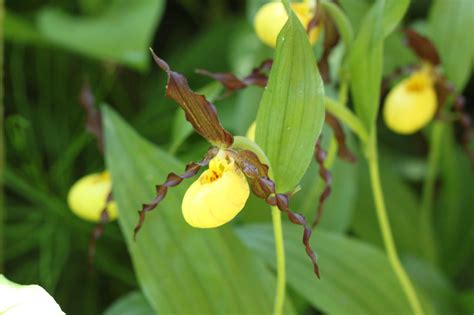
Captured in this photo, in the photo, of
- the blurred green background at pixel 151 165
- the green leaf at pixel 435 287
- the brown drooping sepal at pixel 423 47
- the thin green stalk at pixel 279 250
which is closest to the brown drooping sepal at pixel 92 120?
the blurred green background at pixel 151 165

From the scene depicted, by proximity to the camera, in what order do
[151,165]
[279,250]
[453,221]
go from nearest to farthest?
[279,250]
[151,165]
[453,221]

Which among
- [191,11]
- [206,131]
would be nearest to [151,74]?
[191,11]

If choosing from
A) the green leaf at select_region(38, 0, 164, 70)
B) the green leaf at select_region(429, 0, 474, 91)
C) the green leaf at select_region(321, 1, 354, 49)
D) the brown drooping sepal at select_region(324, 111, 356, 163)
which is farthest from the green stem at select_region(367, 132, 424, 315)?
the green leaf at select_region(38, 0, 164, 70)

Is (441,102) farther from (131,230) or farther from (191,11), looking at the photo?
(191,11)

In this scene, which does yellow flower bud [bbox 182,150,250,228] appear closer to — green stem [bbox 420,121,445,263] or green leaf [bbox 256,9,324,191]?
green leaf [bbox 256,9,324,191]

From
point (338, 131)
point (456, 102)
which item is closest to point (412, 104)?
point (456, 102)

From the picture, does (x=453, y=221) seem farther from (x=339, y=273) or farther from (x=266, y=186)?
(x=266, y=186)

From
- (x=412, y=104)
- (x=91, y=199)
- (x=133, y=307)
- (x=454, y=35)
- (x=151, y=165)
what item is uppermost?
(x=454, y=35)
